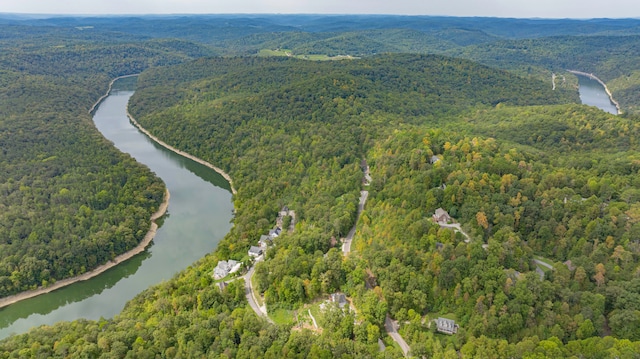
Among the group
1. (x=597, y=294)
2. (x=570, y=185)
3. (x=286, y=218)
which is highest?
(x=570, y=185)

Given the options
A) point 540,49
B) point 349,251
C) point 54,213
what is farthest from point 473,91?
point 540,49

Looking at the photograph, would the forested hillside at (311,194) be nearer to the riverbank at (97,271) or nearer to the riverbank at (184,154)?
the riverbank at (184,154)

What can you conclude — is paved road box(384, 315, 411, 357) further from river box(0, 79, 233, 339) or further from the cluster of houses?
river box(0, 79, 233, 339)

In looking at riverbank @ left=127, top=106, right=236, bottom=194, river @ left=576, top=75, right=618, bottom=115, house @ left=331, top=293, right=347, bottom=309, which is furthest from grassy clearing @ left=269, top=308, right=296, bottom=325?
river @ left=576, top=75, right=618, bottom=115

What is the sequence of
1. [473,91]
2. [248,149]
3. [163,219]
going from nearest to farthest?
1. [163,219]
2. [248,149]
3. [473,91]

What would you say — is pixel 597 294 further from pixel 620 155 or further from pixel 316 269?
pixel 620 155

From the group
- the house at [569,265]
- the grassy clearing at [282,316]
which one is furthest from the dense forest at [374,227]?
the house at [569,265]
